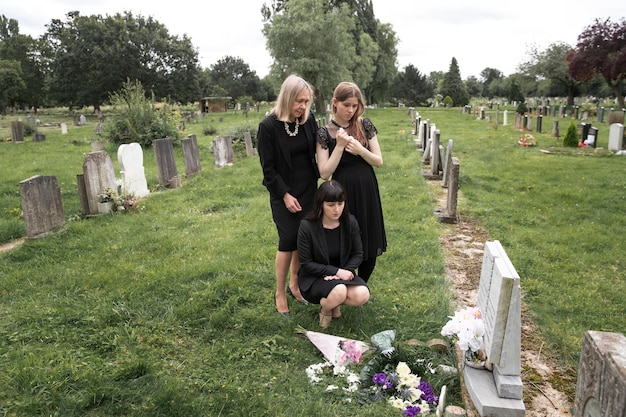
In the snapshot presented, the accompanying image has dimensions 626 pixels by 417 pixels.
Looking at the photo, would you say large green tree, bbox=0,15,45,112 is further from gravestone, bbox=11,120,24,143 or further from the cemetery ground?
the cemetery ground

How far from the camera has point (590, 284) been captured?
4.90 meters

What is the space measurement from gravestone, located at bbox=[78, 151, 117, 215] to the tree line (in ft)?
65.9

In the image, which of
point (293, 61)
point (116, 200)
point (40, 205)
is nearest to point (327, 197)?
point (40, 205)

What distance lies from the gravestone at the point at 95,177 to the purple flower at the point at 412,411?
655 cm

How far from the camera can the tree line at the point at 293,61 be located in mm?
34406

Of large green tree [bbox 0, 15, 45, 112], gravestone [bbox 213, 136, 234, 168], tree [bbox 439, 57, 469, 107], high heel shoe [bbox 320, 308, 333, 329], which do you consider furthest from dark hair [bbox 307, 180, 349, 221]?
large green tree [bbox 0, 15, 45, 112]

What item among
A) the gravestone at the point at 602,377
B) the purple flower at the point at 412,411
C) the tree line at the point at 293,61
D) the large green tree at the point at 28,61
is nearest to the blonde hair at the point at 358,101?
the purple flower at the point at 412,411

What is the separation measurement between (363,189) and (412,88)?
63404mm

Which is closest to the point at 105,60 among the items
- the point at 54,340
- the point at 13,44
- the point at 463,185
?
the point at 13,44

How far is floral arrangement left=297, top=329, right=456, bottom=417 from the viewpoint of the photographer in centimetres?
298

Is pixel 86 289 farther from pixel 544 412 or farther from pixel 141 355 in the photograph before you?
pixel 544 412

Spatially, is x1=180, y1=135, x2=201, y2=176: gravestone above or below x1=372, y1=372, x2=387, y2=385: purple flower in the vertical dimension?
above

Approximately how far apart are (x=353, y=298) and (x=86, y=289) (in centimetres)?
282

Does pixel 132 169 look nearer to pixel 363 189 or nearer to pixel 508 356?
pixel 363 189
